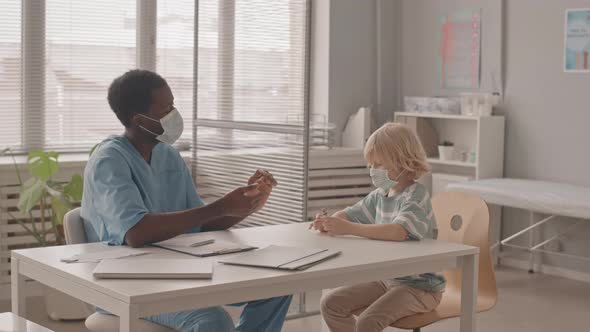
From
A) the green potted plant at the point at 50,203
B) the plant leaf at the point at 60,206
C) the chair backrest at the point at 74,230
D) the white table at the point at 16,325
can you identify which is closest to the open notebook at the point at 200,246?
the chair backrest at the point at 74,230

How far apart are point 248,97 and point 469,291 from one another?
216cm

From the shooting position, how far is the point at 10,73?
4.80m

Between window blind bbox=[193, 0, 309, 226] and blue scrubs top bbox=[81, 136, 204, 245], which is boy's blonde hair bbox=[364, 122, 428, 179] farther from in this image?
window blind bbox=[193, 0, 309, 226]

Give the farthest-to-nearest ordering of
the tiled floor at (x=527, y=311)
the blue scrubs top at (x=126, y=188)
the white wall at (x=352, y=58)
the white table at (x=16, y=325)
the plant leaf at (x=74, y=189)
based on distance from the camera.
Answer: the white wall at (x=352, y=58), the plant leaf at (x=74, y=189), the tiled floor at (x=527, y=311), the blue scrubs top at (x=126, y=188), the white table at (x=16, y=325)

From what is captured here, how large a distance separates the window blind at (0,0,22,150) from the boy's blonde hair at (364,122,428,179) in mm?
2708

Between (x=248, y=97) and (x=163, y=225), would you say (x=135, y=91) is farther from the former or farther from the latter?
(x=248, y=97)

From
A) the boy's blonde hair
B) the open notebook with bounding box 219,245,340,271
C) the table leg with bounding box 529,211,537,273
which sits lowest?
the table leg with bounding box 529,211,537,273

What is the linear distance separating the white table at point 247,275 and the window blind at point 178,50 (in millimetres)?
2659

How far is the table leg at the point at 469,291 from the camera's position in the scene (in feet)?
8.63

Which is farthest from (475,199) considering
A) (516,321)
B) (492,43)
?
(492,43)

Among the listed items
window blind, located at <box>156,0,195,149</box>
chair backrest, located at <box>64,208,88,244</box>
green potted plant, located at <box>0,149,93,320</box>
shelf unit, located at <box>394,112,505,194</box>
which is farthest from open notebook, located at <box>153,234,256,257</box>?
shelf unit, located at <box>394,112,505,194</box>

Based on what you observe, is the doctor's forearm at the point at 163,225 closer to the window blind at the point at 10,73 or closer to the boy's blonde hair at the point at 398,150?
the boy's blonde hair at the point at 398,150

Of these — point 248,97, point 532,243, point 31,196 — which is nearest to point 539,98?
point 532,243

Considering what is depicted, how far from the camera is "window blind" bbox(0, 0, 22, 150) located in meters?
4.75
